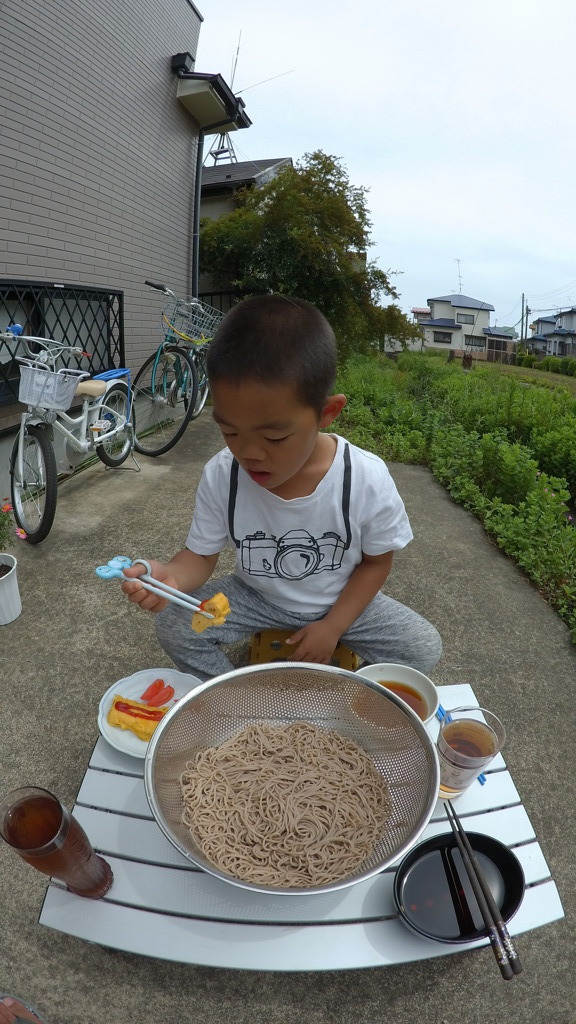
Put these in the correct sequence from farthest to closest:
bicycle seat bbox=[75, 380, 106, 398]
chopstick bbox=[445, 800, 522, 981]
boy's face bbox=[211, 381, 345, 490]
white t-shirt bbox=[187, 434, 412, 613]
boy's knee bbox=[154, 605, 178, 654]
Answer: bicycle seat bbox=[75, 380, 106, 398] < boy's knee bbox=[154, 605, 178, 654] < white t-shirt bbox=[187, 434, 412, 613] < boy's face bbox=[211, 381, 345, 490] < chopstick bbox=[445, 800, 522, 981]

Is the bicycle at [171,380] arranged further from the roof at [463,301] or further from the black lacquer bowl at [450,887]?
the roof at [463,301]

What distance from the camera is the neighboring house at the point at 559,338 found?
49.8 metres

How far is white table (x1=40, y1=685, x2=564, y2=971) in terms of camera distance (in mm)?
1029

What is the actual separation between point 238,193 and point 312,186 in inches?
60.4

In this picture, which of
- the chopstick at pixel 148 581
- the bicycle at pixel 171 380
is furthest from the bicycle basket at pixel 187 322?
the chopstick at pixel 148 581

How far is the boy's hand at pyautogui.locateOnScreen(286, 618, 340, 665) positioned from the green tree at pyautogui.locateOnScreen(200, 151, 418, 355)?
29.6ft

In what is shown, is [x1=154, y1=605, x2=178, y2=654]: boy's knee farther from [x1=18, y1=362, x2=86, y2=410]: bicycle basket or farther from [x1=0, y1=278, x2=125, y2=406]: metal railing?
[x1=0, y1=278, x2=125, y2=406]: metal railing

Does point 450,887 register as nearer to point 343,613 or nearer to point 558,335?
point 343,613

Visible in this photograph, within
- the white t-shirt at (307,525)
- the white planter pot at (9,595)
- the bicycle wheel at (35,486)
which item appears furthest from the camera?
the bicycle wheel at (35,486)

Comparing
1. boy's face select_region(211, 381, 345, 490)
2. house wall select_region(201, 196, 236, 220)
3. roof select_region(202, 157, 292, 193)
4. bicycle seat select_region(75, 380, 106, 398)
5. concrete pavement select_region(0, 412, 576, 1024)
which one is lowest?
concrete pavement select_region(0, 412, 576, 1024)

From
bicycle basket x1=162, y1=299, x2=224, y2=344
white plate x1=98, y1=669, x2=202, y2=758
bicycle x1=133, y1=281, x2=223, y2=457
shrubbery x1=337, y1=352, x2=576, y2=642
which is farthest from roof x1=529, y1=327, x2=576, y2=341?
white plate x1=98, y1=669, x2=202, y2=758

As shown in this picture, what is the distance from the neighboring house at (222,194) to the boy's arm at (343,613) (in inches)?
353

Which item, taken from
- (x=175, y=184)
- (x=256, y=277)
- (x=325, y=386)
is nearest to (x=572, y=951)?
(x=325, y=386)

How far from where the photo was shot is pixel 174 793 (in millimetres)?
1160
